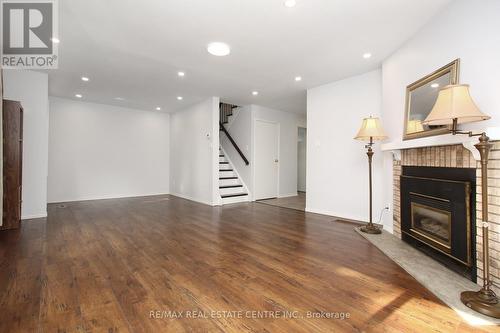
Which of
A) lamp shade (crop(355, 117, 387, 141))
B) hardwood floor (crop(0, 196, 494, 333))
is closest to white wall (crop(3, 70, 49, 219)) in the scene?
hardwood floor (crop(0, 196, 494, 333))

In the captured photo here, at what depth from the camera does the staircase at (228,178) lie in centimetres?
588

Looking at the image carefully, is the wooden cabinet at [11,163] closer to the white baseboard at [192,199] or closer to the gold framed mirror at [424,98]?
the white baseboard at [192,199]

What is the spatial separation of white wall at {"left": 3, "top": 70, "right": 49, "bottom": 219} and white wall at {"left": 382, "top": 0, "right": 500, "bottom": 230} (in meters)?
5.69

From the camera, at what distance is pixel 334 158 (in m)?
4.32

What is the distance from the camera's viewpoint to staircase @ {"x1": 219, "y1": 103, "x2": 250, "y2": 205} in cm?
588

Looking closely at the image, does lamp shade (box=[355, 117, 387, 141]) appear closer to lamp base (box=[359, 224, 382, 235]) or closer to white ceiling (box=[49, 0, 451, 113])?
white ceiling (box=[49, 0, 451, 113])

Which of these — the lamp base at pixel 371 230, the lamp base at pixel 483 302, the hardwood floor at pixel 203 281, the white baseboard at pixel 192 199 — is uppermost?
the white baseboard at pixel 192 199

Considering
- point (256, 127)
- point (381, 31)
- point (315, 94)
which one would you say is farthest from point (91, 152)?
point (381, 31)

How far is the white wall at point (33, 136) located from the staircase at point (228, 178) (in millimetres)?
3452

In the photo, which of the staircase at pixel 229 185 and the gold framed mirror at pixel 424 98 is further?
the staircase at pixel 229 185

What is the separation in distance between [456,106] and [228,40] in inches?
95.1

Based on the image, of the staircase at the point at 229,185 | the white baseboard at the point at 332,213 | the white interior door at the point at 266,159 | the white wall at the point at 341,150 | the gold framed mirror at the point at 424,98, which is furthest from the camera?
the white interior door at the point at 266,159

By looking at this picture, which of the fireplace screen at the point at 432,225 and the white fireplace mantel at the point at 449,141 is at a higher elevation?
the white fireplace mantel at the point at 449,141

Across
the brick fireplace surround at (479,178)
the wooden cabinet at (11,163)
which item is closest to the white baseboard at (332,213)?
the brick fireplace surround at (479,178)
